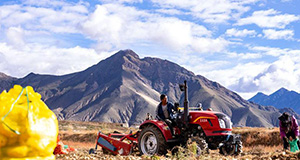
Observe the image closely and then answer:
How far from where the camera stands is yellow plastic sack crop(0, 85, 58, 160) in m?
1.38

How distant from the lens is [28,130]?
4.60 feet

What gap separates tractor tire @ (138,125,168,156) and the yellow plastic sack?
8599 millimetres

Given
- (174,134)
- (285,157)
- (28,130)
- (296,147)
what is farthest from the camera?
(296,147)

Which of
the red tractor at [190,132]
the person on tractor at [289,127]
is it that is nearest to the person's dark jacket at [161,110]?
the red tractor at [190,132]

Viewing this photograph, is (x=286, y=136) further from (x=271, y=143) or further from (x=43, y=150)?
(x=43, y=150)

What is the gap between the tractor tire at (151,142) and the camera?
9.94 m

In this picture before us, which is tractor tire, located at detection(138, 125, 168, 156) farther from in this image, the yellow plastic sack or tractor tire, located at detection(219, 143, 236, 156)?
the yellow plastic sack

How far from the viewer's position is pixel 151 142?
10.5m

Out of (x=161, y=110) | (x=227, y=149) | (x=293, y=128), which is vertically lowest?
(x=227, y=149)

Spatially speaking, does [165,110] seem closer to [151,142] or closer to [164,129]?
[164,129]

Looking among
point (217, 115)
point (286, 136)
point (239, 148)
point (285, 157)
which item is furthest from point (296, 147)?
point (285, 157)

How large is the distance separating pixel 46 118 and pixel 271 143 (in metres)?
20.6

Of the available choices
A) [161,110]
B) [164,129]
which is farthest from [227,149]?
[161,110]

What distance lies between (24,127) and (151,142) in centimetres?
931
